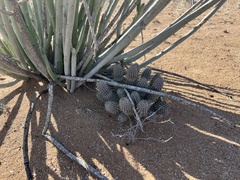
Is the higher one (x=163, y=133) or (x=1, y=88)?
(x=1, y=88)

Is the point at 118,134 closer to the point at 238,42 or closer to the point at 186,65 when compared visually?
the point at 186,65

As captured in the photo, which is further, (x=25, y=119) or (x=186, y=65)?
(x=186, y=65)

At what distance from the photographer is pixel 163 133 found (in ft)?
9.25

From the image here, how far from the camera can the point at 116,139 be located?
8.92 feet

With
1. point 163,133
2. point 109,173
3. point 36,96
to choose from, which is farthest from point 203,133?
point 36,96

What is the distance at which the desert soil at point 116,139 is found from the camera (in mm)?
2523

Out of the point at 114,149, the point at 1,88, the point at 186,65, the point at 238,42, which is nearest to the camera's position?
the point at 114,149

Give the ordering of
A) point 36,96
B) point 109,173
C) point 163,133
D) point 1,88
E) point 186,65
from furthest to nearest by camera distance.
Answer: point 186,65, point 1,88, point 36,96, point 163,133, point 109,173

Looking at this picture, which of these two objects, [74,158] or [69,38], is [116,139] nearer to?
[74,158]

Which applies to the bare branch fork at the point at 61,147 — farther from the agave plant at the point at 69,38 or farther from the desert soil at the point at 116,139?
the agave plant at the point at 69,38

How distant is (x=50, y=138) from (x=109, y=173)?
51 centimetres

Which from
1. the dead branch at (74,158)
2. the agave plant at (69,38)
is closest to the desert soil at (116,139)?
the dead branch at (74,158)

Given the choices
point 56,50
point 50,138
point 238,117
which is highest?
point 56,50

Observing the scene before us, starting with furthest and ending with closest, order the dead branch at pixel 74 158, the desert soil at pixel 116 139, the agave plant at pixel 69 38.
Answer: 1. the agave plant at pixel 69 38
2. the desert soil at pixel 116 139
3. the dead branch at pixel 74 158
